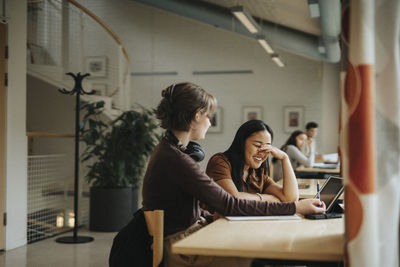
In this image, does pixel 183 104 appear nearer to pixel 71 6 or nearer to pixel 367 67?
pixel 367 67

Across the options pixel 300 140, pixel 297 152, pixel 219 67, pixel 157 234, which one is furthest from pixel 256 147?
pixel 219 67

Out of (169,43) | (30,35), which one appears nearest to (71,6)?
(30,35)

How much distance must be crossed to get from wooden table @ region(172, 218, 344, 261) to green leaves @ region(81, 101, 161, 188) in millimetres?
3887

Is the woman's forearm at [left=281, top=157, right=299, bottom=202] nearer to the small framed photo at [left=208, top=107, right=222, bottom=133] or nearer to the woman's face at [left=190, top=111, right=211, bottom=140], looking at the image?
the woman's face at [left=190, top=111, right=211, bottom=140]

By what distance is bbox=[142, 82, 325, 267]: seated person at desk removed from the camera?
196cm

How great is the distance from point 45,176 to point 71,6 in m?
2.71

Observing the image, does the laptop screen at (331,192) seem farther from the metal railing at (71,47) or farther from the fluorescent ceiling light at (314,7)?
the metal railing at (71,47)

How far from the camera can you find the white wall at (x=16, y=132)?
4.54 metres

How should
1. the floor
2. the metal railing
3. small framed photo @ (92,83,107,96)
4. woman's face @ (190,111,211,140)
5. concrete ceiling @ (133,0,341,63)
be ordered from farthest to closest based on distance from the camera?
small framed photo @ (92,83,107,96), concrete ceiling @ (133,0,341,63), the metal railing, the floor, woman's face @ (190,111,211,140)

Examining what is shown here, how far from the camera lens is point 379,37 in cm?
141

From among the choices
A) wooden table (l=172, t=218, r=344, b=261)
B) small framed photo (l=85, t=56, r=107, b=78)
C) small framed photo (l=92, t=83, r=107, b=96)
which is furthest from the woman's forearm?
small framed photo (l=85, t=56, r=107, b=78)

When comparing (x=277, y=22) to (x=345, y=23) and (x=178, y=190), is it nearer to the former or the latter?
(x=178, y=190)

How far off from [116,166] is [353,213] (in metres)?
4.58

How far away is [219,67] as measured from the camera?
9953 mm
